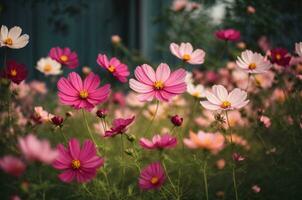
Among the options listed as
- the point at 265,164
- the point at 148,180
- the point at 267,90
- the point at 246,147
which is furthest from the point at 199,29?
the point at 148,180

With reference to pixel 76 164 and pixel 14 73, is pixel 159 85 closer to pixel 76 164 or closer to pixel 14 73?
pixel 76 164

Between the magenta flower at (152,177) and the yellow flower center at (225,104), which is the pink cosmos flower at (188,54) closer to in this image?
the yellow flower center at (225,104)

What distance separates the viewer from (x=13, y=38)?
1.18 metres

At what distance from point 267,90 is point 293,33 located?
392mm

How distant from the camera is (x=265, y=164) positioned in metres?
1.69

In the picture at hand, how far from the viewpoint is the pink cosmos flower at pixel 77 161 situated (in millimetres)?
957

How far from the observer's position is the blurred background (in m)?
2.06

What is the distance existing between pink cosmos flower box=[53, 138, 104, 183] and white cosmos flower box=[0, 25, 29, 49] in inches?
15.6

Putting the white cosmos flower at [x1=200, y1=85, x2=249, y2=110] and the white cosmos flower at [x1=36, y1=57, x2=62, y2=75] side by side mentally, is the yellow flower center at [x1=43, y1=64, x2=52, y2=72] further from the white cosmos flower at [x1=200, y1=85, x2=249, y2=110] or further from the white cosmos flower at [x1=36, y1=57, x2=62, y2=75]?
the white cosmos flower at [x1=200, y1=85, x2=249, y2=110]

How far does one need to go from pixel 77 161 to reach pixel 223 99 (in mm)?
490

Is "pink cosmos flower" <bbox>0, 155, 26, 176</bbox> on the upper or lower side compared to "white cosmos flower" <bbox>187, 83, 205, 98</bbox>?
upper

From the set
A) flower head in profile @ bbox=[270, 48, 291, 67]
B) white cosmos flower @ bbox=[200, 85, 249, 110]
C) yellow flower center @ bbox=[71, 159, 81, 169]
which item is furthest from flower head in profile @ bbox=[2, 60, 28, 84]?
flower head in profile @ bbox=[270, 48, 291, 67]

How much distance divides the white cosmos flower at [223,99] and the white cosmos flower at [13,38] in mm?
596

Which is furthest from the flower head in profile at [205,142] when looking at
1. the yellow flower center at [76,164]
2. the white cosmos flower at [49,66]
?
the white cosmos flower at [49,66]
